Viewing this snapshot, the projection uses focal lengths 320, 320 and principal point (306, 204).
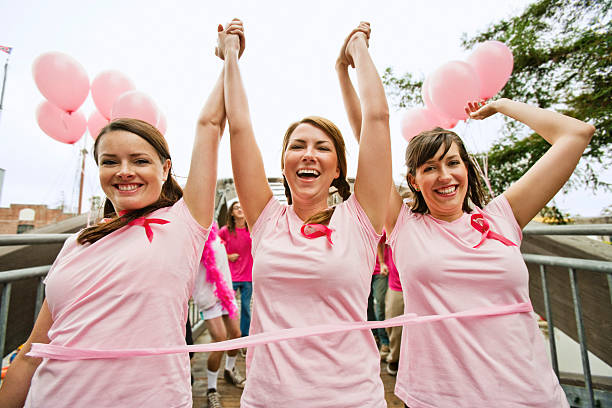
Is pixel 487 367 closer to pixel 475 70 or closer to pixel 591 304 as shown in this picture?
pixel 591 304

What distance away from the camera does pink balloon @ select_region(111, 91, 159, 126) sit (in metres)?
2.41

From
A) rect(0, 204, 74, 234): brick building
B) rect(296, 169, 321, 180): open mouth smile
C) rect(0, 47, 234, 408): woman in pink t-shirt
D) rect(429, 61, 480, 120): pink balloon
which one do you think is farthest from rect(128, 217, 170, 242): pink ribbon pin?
rect(0, 204, 74, 234): brick building

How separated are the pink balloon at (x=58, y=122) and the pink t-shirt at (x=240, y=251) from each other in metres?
2.09

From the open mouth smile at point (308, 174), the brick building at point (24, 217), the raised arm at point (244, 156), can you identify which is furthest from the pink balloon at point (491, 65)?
the brick building at point (24, 217)

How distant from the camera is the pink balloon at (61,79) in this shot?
307 cm

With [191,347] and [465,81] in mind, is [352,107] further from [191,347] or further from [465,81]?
[465,81]

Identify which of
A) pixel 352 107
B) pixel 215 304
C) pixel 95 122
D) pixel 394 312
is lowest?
pixel 394 312

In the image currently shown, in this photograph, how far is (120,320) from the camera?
1.09m

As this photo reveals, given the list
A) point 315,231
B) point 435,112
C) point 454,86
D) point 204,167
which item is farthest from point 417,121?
point 204,167

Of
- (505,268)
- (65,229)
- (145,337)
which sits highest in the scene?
(65,229)

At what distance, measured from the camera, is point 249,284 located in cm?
425

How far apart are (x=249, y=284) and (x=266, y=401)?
3.29 meters

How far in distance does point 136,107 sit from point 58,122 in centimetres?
188

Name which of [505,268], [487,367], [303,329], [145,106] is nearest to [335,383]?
[303,329]
